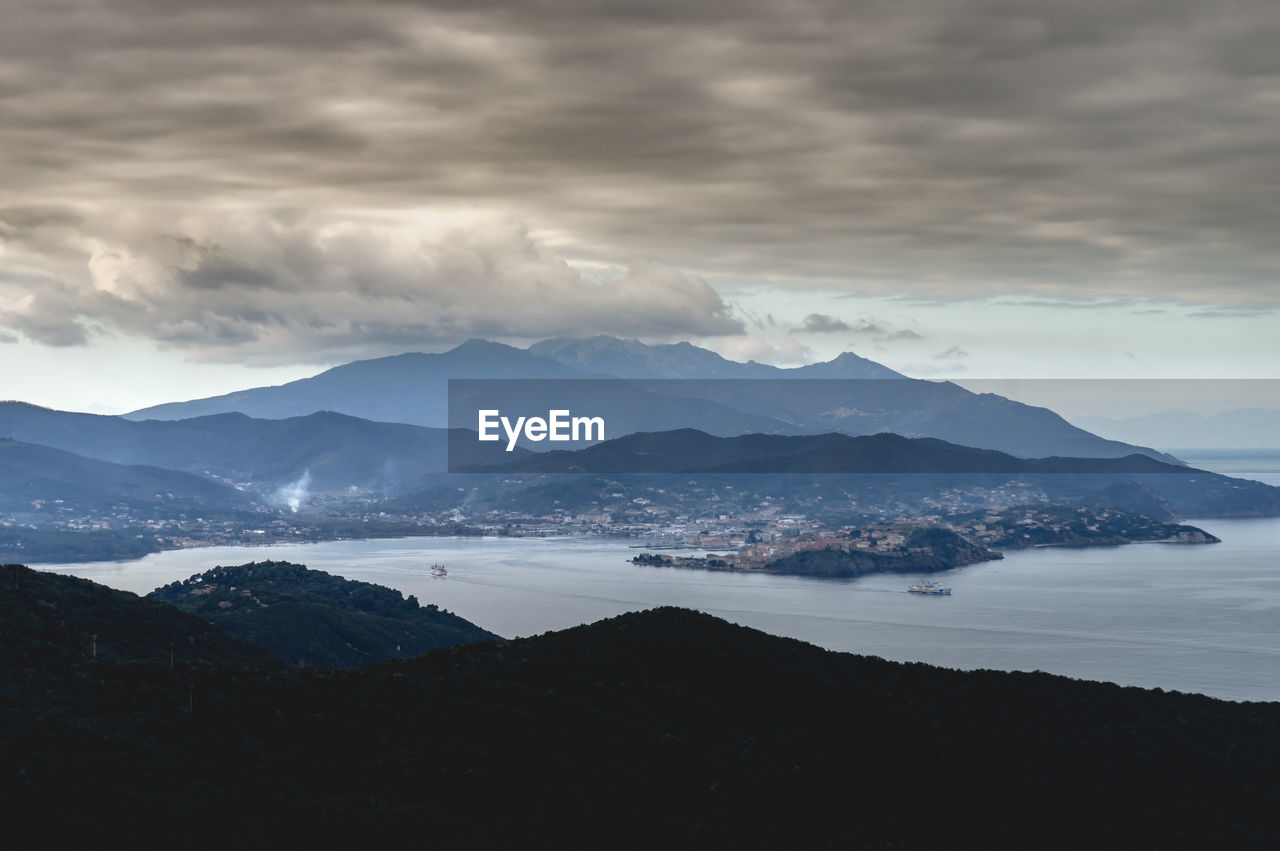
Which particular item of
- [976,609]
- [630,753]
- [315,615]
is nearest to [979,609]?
[976,609]

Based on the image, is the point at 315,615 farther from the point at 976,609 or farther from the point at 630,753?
the point at 976,609

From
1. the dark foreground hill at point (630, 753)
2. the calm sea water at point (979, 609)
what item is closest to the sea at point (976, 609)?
the calm sea water at point (979, 609)

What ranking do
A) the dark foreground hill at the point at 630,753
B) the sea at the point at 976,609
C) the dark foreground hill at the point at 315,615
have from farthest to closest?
the sea at the point at 976,609
the dark foreground hill at the point at 315,615
the dark foreground hill at the point at 630,753

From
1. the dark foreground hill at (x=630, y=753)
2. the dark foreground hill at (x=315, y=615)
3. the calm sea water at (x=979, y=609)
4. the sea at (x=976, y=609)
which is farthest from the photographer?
the calm sea water at (x=979, y=609)

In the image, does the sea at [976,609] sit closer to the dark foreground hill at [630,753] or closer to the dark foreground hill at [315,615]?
the dark foreground hill at [315,615]

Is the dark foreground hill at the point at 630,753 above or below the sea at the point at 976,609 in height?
above

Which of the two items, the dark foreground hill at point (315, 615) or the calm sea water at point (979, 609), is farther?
the calm sea water at point (979, 609)
